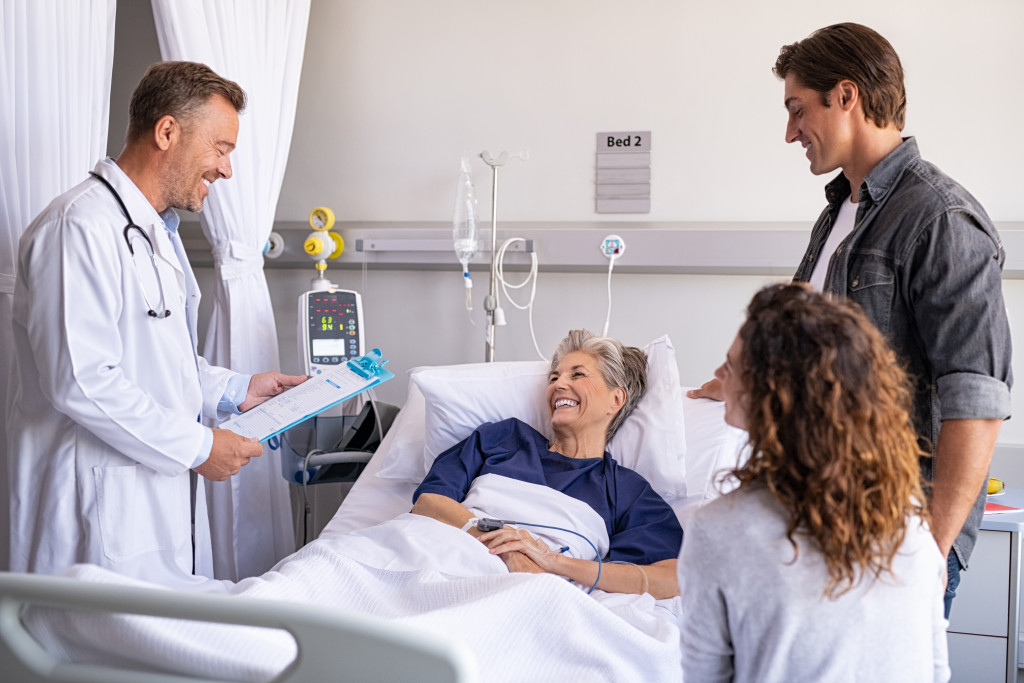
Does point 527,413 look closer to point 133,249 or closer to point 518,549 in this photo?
point 518,549

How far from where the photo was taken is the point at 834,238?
185 cm

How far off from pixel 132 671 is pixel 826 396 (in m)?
0.99

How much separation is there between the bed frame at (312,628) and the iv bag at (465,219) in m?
1.97

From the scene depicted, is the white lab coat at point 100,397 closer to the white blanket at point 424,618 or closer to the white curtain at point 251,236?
the white blanket at point 424,618

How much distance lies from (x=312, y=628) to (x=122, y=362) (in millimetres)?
1084

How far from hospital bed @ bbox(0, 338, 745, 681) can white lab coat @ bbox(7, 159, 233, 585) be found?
0.37m

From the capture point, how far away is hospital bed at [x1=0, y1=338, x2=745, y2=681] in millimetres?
1110

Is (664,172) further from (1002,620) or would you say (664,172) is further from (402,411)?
(1002,620)

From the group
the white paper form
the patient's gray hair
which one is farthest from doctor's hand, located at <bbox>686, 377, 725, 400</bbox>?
the white paper form

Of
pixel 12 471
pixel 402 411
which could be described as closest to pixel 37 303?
pixel 12 471

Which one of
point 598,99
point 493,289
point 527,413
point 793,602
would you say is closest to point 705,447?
point 527,413

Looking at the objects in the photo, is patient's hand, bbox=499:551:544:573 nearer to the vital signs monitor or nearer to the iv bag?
the vital signs monitor

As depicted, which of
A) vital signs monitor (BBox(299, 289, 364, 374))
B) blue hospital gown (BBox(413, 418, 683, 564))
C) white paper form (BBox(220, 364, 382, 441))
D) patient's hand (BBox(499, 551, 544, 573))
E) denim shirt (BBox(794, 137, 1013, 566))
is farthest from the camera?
vital signs monitor (BBox(299, 289, 364, 374))

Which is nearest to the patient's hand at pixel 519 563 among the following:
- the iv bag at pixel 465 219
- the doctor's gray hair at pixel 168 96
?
the doctor's gray hair at pixel 168 96
